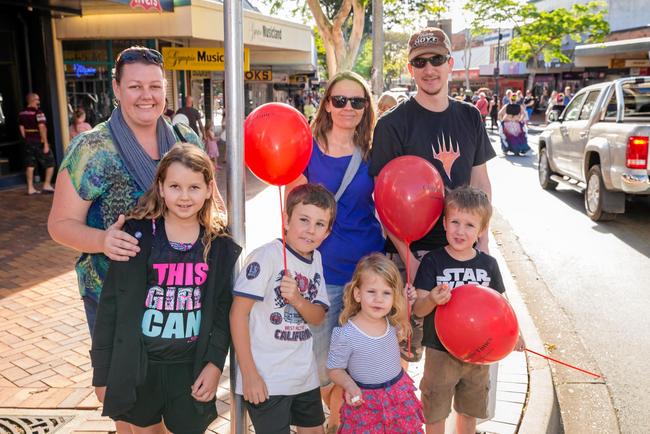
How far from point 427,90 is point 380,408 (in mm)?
1575

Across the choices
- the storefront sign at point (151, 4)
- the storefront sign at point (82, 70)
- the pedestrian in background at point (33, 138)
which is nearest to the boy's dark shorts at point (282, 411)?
the storefront sign at point (151, 4)

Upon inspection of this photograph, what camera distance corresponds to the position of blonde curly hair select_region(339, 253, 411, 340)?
2545 mm

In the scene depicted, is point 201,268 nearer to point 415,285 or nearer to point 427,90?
point 415,285

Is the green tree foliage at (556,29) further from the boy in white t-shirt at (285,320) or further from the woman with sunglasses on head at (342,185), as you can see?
the boy in white t-shirt at (285,320)

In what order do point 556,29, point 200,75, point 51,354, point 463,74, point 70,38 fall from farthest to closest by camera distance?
1. point 463,74
2. point 556,29
3. point 200,75
4. point 70,38
5. point 51,354

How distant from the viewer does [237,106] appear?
95.3 inches

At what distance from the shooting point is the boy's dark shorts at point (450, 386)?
276 centimetres

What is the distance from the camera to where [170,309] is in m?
2.25

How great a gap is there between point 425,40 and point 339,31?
6475 mm

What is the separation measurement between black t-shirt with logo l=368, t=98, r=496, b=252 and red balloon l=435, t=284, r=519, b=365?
1.97ft

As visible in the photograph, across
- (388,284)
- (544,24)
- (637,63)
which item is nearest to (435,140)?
(388,284)

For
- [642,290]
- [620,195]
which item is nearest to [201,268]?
[642,290]

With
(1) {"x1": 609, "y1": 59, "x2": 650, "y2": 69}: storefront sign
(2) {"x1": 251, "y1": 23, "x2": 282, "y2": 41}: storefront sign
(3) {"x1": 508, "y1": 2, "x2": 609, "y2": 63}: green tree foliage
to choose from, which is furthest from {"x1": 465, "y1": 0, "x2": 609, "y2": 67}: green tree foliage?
(2) {"x1": 251, "y1": 23, "x2": 282, "y2": 41}: storefront sign

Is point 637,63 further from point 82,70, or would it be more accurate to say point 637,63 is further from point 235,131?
point 235,131
